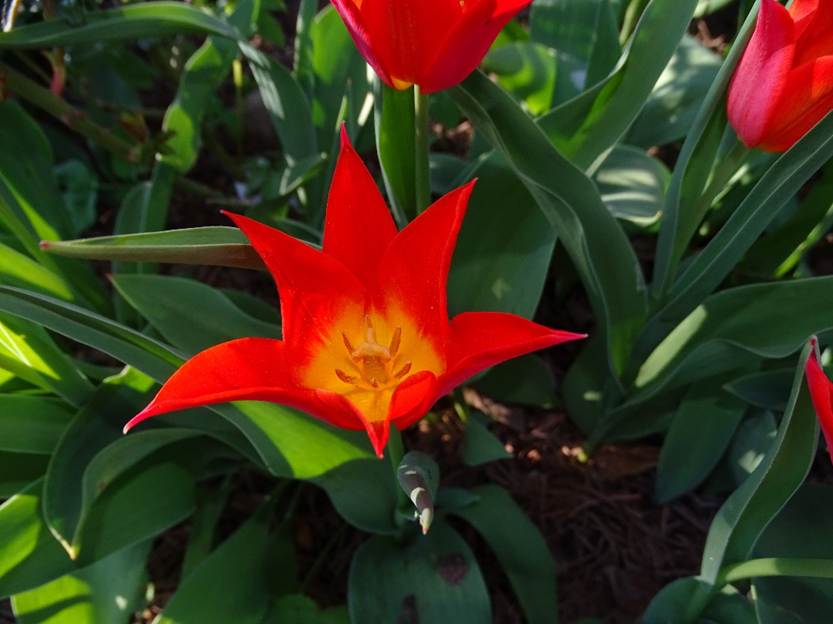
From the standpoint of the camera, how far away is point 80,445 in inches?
41.7

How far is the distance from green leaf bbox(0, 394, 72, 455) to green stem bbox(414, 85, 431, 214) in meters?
0.57

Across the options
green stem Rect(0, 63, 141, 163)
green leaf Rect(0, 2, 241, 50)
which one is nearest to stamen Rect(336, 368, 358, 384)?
green leaf Rect(0, 2, 241, 50)

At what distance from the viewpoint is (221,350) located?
70cm

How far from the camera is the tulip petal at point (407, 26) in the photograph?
76cm

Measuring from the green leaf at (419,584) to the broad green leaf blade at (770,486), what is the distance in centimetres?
31

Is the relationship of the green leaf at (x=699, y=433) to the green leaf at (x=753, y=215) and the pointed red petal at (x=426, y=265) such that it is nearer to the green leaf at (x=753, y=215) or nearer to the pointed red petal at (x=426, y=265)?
the green leaf at (x=753, y=215)

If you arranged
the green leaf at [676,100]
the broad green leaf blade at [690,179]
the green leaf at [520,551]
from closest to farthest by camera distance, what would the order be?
the broad green leaf blade at [690,179] → the green leaf at [520,551] → the green leaf at [676,100]

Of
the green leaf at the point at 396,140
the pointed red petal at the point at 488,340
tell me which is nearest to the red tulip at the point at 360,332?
the pointed red petal at the point at 488,340

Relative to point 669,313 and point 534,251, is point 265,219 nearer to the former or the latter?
point 534,251

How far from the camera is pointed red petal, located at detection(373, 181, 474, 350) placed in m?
0.72

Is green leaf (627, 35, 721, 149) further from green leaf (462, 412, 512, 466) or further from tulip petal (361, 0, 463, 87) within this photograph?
tulip petal (361, 0, 463, 87)

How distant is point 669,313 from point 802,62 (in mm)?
387

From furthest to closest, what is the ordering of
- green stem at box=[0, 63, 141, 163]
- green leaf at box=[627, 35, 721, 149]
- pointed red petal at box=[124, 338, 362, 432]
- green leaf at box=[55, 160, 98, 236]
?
green leaf at box=[55, 160, 98, 236] → green leaf at box=[627, 35, 721, 149] → green stem at box=[0, 63, 141, 163] → pointed red petal at box=[124, 338, 362, 432]

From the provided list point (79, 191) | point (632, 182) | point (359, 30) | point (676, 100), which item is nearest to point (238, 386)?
point (359, 30)
